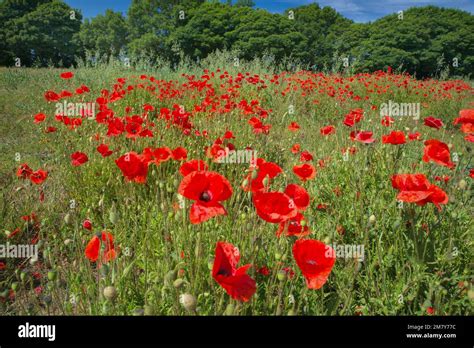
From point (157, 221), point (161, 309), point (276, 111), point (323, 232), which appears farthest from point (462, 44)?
point (161, 309)

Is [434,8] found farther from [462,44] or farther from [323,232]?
[323,232]

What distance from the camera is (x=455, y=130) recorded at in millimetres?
7352

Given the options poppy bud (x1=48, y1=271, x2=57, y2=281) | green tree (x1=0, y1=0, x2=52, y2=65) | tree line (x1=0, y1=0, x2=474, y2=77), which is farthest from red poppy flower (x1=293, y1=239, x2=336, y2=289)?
green tree (x1=0, y1=0, x2=52, y2=65)

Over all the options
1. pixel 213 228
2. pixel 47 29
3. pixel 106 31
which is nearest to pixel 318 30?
pixel 106 31

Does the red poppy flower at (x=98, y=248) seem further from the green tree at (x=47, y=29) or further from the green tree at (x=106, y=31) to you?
the green tree at (x=106, y=31)

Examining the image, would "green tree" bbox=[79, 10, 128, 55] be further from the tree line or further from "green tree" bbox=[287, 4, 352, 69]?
"green tree" bbox=[287, 4, 352, 69]

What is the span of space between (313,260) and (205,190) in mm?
418

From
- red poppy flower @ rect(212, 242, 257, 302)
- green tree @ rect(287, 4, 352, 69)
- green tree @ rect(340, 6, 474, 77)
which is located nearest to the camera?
red poppy flower @ rect(212, 242, 257, 302)

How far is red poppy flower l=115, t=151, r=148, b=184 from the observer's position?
146 centimetres

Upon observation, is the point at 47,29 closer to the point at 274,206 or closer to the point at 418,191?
the point at 274,206

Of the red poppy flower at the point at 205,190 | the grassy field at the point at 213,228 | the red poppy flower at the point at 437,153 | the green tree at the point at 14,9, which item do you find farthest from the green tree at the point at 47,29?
the red poppy flower at the point at 437,153

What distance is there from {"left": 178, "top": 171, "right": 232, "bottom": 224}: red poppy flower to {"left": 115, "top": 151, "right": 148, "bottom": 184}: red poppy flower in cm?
48

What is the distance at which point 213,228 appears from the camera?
1.98m

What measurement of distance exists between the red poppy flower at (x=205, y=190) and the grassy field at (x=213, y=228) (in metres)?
0.04
